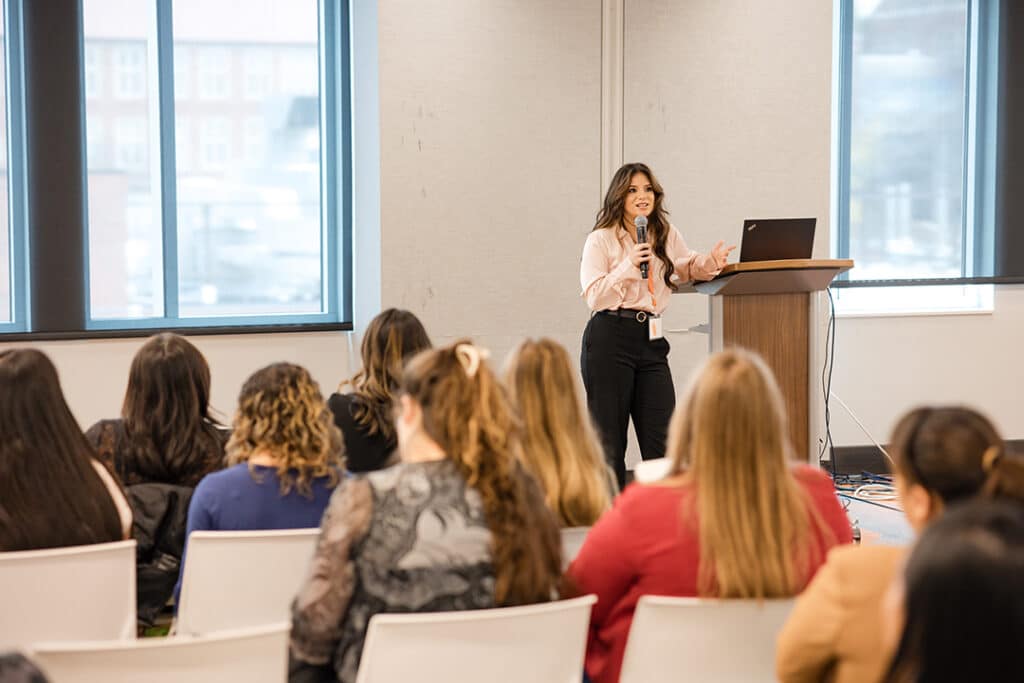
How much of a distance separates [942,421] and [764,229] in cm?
274

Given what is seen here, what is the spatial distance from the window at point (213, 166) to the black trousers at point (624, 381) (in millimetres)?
2045

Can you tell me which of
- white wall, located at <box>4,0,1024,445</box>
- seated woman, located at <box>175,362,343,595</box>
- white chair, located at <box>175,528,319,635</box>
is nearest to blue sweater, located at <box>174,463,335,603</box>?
seated woman, located at <box>175,362,343,595</box>

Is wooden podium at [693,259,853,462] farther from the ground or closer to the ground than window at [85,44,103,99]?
closer to the ground

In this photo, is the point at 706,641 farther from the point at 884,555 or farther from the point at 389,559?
the point at 389,559

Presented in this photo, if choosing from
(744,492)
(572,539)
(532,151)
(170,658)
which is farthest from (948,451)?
(532,151)

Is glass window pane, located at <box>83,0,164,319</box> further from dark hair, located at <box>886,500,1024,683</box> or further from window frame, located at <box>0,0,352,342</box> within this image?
dark hair, located at <box>886,500,1024,683</box>

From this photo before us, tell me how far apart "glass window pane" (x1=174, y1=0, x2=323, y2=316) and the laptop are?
2.74 m

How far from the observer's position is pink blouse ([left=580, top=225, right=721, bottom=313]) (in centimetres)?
459

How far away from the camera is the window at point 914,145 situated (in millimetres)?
6953

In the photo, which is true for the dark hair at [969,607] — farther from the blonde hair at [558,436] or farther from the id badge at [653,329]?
the id badge at [653,329]

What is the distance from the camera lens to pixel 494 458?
2.00m

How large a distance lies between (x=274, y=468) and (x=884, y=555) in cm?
147

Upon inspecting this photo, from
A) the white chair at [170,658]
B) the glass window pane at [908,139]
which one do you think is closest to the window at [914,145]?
the glass window pane at [908,139]

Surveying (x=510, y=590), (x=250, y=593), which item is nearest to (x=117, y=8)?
(x=250, y=593)
